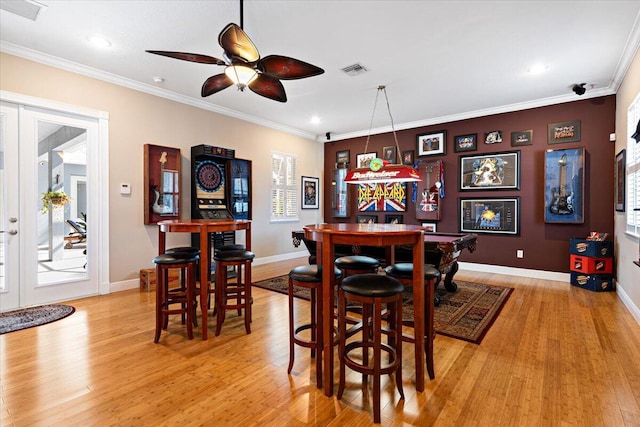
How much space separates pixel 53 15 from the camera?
9.57ft

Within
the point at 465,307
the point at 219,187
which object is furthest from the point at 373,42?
the point at 219,187

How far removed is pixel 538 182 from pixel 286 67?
4.74 meters

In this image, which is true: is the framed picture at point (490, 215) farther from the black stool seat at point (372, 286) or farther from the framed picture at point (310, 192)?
the black stool seat at point (372, 286)

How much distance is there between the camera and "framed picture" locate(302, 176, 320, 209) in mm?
7449

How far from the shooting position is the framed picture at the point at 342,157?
7.61 metres

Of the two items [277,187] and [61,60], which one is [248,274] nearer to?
[61,60]

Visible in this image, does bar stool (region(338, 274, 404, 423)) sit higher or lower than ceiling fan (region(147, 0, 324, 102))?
lower

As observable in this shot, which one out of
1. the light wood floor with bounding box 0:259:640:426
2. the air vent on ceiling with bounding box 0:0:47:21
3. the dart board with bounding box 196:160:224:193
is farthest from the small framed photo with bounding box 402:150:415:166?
the air vent on ceiling with bounding box 0:0:47:21

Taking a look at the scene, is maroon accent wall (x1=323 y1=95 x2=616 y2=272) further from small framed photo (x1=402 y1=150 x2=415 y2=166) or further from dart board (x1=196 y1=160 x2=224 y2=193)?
dart board (x1=196 y1=160 x2=224 y2=193)

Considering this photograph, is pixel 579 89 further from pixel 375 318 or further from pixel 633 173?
pixel 375 318

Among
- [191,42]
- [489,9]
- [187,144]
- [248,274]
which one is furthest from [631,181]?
[187,144]

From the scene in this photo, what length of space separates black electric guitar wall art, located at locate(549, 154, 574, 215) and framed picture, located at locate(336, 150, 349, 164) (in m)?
4.19

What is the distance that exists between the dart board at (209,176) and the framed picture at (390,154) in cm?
358

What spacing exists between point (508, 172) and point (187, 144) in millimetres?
5545
